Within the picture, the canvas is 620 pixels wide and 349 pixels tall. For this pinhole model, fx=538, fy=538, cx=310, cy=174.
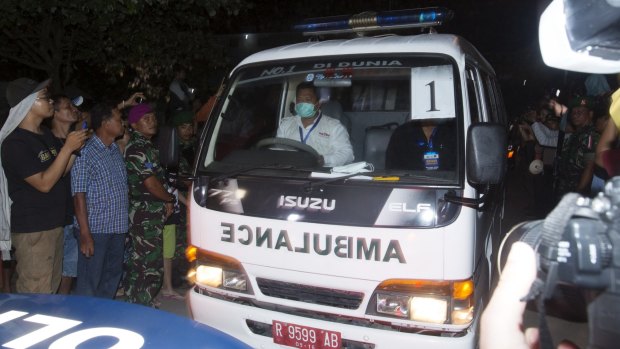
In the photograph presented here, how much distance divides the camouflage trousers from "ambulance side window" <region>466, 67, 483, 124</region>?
2681 millimetres

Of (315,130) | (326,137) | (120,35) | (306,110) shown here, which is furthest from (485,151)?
(120,35)

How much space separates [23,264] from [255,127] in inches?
76.0

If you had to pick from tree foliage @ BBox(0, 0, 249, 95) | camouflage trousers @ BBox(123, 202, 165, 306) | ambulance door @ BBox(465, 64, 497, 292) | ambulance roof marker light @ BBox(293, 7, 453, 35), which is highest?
tree foliage @ BBox(0, 0, 249, 95)

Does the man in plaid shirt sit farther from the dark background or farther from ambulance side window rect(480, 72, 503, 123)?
ambulance side window rect(480, 72, 503, 123)

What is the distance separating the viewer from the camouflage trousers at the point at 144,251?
4.50 m

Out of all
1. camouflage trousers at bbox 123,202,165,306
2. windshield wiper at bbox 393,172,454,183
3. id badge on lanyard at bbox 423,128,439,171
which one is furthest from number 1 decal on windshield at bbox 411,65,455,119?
camouflage trousers at bbox 123,202,165,306

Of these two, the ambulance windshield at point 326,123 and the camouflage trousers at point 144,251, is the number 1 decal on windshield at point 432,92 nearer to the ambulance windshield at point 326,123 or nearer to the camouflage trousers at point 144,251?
the ambulance windshield at point 326,123

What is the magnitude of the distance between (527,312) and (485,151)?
3.03 ft

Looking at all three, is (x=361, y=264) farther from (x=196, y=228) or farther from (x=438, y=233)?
(x=196, y=228)

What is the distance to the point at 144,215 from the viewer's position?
14.8 ft

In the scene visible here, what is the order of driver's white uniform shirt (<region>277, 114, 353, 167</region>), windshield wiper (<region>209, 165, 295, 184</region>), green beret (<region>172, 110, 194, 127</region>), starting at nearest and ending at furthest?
1. windshield wiper (<region>209, 165, 295, 184</region>)
2. driver's white uniform shirt (<region>277, 114, 353, 167</region>)
3. green beret (<region>172, 110, 194, 127</region>)

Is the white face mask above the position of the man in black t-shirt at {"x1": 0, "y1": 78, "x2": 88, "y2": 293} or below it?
above

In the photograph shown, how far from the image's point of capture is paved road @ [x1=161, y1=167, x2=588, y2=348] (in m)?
2.85

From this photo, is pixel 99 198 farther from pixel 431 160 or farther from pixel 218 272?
pixel 431 160
